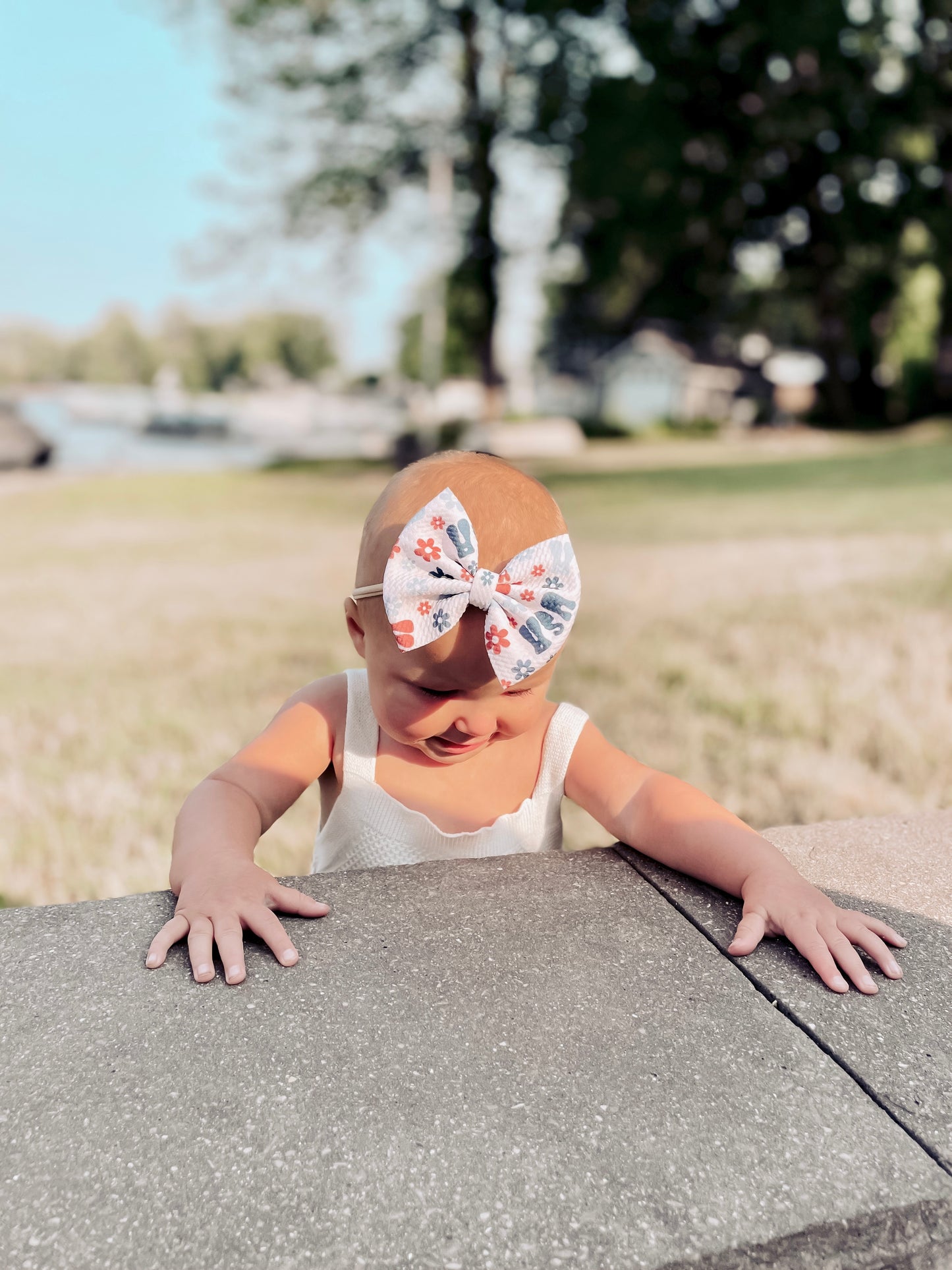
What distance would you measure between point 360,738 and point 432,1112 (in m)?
0.85

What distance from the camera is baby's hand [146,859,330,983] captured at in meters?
1.48

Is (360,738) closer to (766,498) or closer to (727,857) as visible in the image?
(727,857)

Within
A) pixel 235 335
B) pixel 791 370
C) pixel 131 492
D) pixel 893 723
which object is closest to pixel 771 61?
pixel 131 492

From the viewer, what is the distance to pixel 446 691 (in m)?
1.70

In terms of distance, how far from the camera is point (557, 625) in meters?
1.65

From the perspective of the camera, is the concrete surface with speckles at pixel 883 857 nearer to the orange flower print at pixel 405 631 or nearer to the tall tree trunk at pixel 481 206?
the orange flower print at pixel 405 631

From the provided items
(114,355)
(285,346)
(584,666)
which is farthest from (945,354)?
(285,346)

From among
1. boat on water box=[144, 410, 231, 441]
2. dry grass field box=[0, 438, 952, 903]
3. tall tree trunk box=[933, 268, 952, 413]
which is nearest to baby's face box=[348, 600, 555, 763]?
dry grass field box=[0, 438, 952, 903]

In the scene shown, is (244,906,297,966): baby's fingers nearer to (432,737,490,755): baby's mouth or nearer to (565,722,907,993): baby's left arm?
(432,737,490,755): baby's mouth

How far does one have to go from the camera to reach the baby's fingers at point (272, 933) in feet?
4.91

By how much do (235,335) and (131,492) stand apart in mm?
103574

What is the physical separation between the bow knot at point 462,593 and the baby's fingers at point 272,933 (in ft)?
1.43

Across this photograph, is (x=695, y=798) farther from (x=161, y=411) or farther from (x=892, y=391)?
(x=161, y=411)

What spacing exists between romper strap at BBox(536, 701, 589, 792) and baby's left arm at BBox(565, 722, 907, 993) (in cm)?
2
